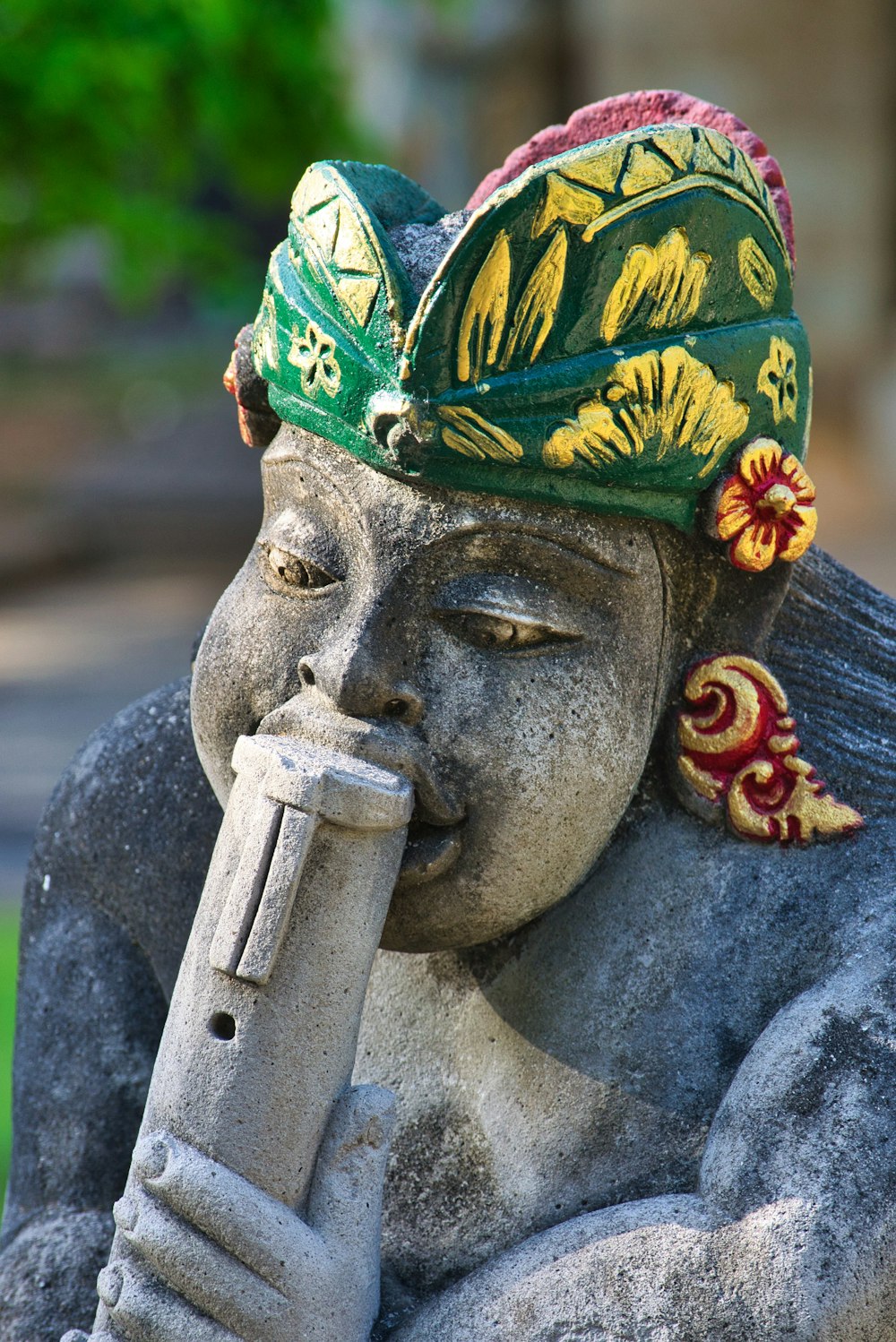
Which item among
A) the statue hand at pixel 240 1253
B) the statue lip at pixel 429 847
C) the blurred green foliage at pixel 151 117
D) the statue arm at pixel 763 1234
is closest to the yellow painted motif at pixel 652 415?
the statue lip at pixel 429 847

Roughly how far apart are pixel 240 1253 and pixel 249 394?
0.85 meters

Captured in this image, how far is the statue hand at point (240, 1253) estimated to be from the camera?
1.49 meters

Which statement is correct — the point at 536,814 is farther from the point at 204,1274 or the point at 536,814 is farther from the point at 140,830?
the point at 140,830

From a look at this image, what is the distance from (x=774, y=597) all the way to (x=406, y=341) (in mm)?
474

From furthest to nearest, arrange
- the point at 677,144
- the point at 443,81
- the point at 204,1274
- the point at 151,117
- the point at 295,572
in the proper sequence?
the point at 443,81
the point at 151,117
the point at 295,572
the point at 677,144
the point at 204,1274

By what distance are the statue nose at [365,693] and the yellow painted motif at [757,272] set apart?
50 centimetres

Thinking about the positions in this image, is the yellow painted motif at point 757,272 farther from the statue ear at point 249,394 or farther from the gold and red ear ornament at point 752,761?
the statue ear at point 249,394

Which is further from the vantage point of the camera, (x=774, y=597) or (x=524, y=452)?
(x=774, y=597)

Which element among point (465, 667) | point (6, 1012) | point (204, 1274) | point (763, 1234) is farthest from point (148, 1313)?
point (6, 1012)

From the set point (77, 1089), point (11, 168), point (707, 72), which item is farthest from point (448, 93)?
point (77, 1089)

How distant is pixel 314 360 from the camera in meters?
1.65

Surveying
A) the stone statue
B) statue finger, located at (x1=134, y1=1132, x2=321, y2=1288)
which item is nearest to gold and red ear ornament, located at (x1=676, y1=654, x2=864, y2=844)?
the stone statue

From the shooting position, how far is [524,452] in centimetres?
159

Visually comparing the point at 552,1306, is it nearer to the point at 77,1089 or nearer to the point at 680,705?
the point at 680,705
